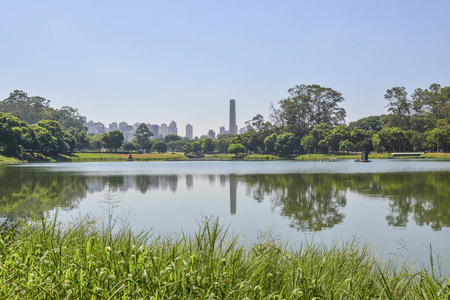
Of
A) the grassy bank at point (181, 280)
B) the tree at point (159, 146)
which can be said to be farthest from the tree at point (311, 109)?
the grassy bank at point (181, 280)

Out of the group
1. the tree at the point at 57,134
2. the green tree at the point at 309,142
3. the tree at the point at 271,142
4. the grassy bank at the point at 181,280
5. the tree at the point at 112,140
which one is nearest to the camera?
the grassy bank at the point at 181,280

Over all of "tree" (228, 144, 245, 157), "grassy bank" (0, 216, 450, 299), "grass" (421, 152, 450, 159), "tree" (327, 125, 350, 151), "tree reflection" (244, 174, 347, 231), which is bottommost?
"tree reflection" (244, 174, 347, 231)

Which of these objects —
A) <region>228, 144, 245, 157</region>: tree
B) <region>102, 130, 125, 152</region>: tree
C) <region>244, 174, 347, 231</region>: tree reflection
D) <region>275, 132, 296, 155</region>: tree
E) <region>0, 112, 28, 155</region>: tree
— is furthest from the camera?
<region>102, 130, 125, 152</region>: tree

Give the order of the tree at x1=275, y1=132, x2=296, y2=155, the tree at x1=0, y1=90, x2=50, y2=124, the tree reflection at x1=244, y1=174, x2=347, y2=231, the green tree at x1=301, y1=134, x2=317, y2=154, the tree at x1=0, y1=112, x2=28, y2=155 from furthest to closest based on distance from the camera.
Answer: the tree at x1=0, y1=90, x2=50, y2=124 < the tree at x1=275, y1=132, x2=296, y2=155 < the green tree at x1=301, y1=134, x2=317, y2=154 < the tree at x1=0, y1=112, x2=28, y2=155 < the tree reflection at x1=244, y1=174, x2=347, y2=231

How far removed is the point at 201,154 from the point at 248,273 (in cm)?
12428

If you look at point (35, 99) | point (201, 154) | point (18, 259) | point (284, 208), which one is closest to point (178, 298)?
point (18, 259)

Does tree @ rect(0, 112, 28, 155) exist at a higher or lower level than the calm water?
higher

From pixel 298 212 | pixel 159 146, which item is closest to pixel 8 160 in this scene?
pixel 298 212

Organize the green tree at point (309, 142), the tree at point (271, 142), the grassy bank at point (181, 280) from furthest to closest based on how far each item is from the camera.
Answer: the tree at point (271, 142) < the green tree at point (309, 142) < the grassy bank at point (181, 280)

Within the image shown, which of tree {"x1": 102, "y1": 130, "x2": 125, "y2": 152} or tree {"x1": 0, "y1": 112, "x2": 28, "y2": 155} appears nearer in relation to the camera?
tree {"x1": 0, "y1": 112, "x2": 28, "y2": 155}

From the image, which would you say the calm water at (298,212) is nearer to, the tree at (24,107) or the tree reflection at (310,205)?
the tree reflection at (310,205)

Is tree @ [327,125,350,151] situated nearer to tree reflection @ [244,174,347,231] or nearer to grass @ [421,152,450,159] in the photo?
grass @ [421,152,450,159]

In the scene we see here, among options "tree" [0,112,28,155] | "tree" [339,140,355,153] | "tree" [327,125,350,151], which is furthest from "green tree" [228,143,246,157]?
"tree" [0,112,28,155]

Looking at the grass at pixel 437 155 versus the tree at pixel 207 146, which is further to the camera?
the tree at pixel 207 146
